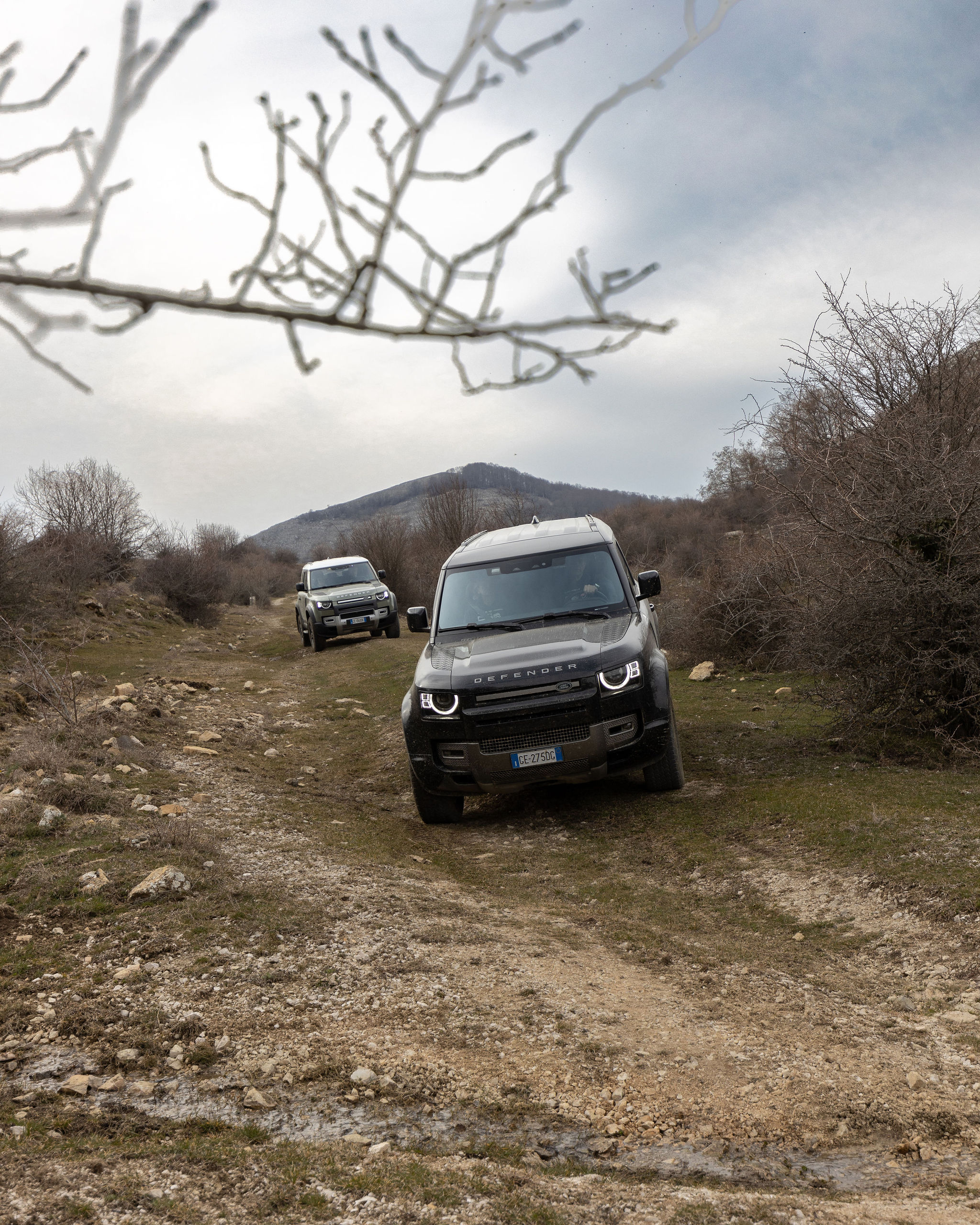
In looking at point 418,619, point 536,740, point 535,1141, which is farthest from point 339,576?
point 535,1141

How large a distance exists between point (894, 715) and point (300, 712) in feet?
29.5

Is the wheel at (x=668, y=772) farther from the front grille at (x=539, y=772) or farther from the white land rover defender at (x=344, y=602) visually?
the white land rover defender at (x=344, y=602)

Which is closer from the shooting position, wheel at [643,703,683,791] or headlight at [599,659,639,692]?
headlight at [599,659,639,692]

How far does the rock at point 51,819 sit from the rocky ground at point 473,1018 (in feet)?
0.10

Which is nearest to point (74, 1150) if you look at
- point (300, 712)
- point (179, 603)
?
point (300, 712)

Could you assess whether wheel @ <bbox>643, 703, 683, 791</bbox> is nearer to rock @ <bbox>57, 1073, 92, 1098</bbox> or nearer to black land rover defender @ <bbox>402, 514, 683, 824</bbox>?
black land rover defender @ <bbox>402, 514, 683, 824</bbox>

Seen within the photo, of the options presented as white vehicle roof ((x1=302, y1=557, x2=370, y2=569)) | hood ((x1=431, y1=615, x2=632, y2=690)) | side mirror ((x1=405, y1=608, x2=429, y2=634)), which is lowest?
hood ((x1=431, y1=615, x2=632, y2=690))

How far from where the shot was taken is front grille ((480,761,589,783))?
666cm

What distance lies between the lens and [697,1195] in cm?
263

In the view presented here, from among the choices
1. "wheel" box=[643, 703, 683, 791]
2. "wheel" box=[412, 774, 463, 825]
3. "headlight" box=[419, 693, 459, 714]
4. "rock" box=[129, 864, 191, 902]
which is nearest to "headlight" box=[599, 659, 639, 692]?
"wheel" box=[643, 703, 683, 791]

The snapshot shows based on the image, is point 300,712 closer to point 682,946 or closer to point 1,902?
point 1,902

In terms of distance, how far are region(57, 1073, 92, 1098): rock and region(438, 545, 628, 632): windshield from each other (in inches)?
191

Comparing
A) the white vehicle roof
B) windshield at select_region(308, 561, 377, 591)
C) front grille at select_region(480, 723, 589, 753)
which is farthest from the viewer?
the white vehicle roof

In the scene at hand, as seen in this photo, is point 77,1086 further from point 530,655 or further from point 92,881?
point 530,655
